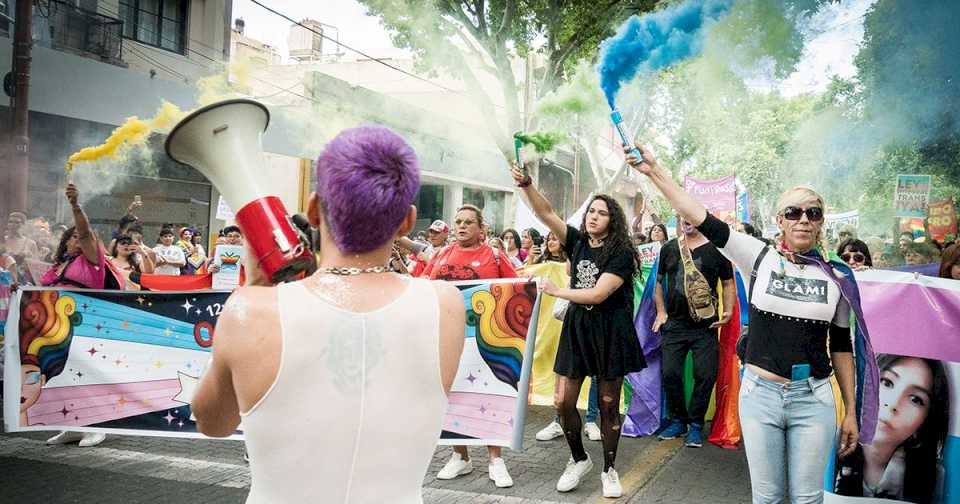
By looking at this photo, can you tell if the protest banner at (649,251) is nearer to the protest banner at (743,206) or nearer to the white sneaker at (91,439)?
the white sneaker at (91,439)

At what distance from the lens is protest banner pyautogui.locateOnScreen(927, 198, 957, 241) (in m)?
12.1

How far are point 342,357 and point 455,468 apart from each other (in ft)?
12.8

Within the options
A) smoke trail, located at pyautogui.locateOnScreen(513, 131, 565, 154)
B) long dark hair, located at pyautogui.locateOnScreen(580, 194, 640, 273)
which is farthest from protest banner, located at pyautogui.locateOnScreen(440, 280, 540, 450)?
smoke trail, located at pyautogui.locateOnScreen(513, 131, 565, 154)

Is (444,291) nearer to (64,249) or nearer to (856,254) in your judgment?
(856,254)

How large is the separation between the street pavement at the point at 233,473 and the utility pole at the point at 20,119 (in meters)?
5.03

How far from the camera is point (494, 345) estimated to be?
201 inches

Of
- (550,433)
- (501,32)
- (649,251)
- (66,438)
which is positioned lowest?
(66,438)

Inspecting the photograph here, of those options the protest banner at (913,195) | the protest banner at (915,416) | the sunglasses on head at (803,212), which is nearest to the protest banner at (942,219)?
the protest banner at (913,195)

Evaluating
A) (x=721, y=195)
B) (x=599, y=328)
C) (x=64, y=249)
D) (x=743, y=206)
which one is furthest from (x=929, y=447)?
(x=743, y=206)

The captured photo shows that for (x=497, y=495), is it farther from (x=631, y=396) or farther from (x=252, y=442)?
(x=252, y=442)

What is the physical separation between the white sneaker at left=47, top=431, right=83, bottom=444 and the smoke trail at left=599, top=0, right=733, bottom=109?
4873 mm

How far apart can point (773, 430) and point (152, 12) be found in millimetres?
16493

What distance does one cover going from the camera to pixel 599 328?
500 centimetres

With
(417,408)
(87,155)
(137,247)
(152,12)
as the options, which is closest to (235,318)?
(417,408)
